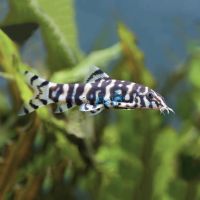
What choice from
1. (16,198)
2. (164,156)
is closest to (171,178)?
(164,156)

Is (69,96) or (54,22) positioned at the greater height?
(54,22)

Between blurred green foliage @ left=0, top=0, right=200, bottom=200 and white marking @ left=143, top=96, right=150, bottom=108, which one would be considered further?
blurred green foliage @ left=0, top=0, right=200, bottom=200

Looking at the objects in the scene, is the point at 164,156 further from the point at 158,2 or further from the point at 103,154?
the point at 158,2

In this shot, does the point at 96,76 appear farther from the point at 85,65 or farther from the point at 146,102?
the point at 85,65

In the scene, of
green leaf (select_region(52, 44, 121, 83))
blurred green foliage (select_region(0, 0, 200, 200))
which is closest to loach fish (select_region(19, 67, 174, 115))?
blurred green foliage (select_region(0, 0, 200, 200))

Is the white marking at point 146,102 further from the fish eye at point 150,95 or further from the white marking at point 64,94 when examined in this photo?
the white marking at point 64,94

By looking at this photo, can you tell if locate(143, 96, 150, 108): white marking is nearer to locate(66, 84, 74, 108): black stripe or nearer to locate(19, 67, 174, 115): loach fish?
locate(19, 67, 174, 115): loach fish

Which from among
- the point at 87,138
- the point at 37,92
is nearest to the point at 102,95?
the point at 37,92

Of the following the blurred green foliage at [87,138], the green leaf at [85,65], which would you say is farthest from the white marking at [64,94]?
the green leaf at [85,65]
